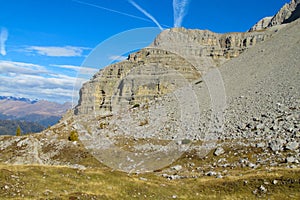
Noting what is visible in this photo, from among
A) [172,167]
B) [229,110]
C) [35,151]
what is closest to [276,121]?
[229,110]

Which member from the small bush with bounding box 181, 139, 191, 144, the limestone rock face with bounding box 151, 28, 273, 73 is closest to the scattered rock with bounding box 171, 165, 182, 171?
the small bush with bounding box 181, 139, 191, 144

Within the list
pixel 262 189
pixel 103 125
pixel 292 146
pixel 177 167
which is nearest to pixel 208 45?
pixel 103 125

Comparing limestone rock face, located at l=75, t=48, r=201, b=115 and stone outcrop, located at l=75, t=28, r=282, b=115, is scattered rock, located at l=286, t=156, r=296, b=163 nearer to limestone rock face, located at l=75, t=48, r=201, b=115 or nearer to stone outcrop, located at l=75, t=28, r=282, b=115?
stone outcrop, located at l=75, t=28, r=282, b=115

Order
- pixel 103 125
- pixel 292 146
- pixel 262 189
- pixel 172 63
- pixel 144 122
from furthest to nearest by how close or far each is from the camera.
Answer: pixel 172 63, pixel 103 125, pixel 144 122, pixel 292 146, pixel 262 189

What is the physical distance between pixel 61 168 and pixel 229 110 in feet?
102

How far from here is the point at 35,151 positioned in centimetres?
4706

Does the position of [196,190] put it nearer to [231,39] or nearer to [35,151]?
[35,151]

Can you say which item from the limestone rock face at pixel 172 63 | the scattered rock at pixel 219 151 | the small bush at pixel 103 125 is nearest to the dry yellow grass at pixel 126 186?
the scattered rock at pixel 219 151

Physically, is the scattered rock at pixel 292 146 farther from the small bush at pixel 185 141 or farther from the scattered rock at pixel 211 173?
the small bush at pixel 185 141

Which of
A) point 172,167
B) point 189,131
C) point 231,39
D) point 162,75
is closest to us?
point 172,167

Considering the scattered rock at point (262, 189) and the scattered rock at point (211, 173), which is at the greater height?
the scattered rock at point (262, 189)

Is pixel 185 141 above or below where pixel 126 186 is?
above

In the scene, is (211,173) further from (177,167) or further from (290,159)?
(290,159)

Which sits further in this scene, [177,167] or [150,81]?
[150,81]
